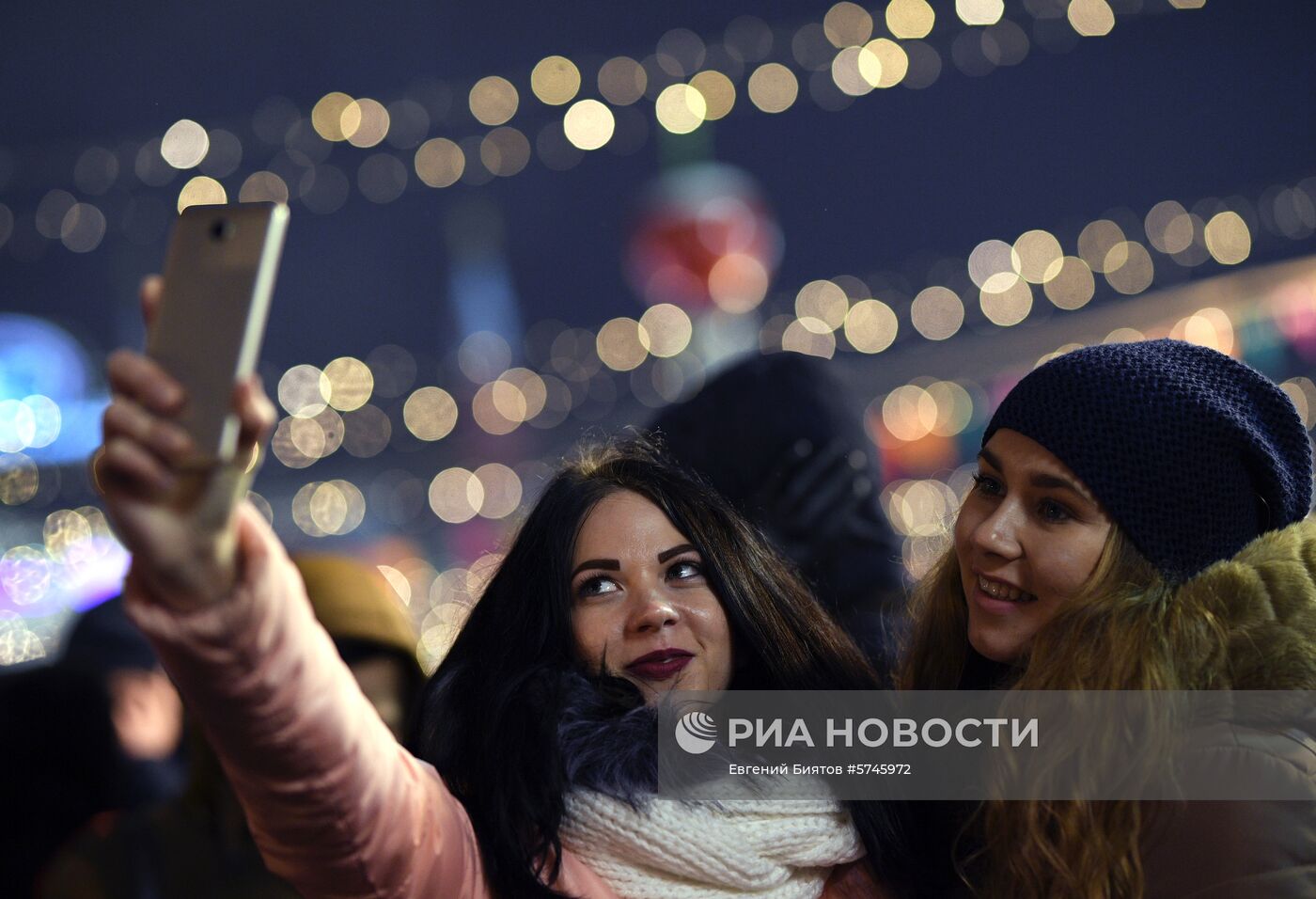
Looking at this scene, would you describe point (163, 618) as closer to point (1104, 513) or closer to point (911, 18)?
point (1104, 513)

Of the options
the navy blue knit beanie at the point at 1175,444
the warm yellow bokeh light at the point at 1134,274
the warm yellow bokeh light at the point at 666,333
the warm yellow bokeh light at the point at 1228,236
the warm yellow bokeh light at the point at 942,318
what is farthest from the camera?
the warm yellow bokeh light at the point at 666,333

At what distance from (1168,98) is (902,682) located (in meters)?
36.8

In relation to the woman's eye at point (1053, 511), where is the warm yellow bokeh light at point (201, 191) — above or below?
above

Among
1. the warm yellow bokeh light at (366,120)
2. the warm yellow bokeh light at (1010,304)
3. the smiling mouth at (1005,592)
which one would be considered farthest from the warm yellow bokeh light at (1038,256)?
the smiling mouth at (1005,592)

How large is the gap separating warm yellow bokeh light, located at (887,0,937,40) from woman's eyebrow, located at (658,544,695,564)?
7002mm

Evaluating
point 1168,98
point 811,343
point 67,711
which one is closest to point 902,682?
point 67,711

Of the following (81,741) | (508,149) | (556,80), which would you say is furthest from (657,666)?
(508,149)

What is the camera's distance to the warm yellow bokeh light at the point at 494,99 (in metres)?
9.27

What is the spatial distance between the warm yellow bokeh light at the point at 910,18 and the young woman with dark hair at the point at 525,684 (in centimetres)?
679

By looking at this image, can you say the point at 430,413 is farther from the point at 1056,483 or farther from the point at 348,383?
the point at 1056,483

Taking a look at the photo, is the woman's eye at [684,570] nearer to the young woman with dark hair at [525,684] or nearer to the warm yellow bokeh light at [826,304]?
the young woman with dark hair at [525,684]

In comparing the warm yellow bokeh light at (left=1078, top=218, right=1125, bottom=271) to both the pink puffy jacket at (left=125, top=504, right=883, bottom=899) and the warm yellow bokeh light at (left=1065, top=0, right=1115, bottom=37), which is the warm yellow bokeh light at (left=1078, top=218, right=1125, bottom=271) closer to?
the warm yellow bokeh light at (left=1065, top=0, right=1115, bottom=37)

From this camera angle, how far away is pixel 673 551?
7.49ft

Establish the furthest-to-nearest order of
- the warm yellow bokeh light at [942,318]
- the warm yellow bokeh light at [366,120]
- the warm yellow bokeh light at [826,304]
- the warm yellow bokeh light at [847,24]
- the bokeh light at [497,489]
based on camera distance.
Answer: the bokeh light at [497,489]
the warm yellow bokeh light at [942,318]
the warm yellow bokeh light at [826,304]
the warm yellow bokeh light at [366,120]
the warm yellow bokeh light at [847,24]
